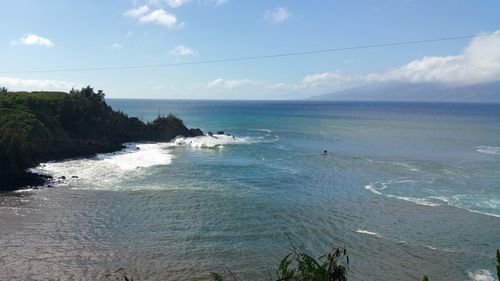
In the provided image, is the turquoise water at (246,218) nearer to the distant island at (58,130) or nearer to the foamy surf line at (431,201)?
the foamy surf line at (431,201)

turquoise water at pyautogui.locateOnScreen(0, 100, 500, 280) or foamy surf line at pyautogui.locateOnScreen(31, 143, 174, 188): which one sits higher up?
foamy surf line at pyautogui.locateOnScreen(31, 143, 174, 188)

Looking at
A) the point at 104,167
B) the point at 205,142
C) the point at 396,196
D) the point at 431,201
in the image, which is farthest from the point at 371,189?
the point at 205,142

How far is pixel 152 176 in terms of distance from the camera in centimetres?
4494

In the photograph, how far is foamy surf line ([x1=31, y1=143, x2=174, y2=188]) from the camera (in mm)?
41938

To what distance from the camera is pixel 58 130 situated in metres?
59.2

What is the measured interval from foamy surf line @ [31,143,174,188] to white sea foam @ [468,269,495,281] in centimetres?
3019

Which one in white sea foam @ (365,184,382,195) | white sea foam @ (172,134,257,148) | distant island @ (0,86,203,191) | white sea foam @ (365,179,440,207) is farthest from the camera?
white sea foam @ (172,134,257,148)

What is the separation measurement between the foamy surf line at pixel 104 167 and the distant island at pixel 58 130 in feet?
6.36

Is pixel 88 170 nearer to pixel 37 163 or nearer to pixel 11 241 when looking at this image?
pixel 37 163

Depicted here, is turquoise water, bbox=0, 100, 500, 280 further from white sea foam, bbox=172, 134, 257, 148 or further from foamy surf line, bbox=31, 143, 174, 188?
white sea foam, bbox=172, 134, 257, 148

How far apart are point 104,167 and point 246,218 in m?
25.0

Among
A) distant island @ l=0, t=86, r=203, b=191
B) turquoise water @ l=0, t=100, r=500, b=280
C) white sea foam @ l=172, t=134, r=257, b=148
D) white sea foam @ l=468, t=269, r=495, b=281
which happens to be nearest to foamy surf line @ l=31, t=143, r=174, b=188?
turquoise water @ l=0, t=100, r=500, b=280

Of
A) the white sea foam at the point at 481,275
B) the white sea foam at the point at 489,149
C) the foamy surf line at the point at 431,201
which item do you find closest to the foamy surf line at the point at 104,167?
the foamy surf line at the point at 431,201

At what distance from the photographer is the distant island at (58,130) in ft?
132
